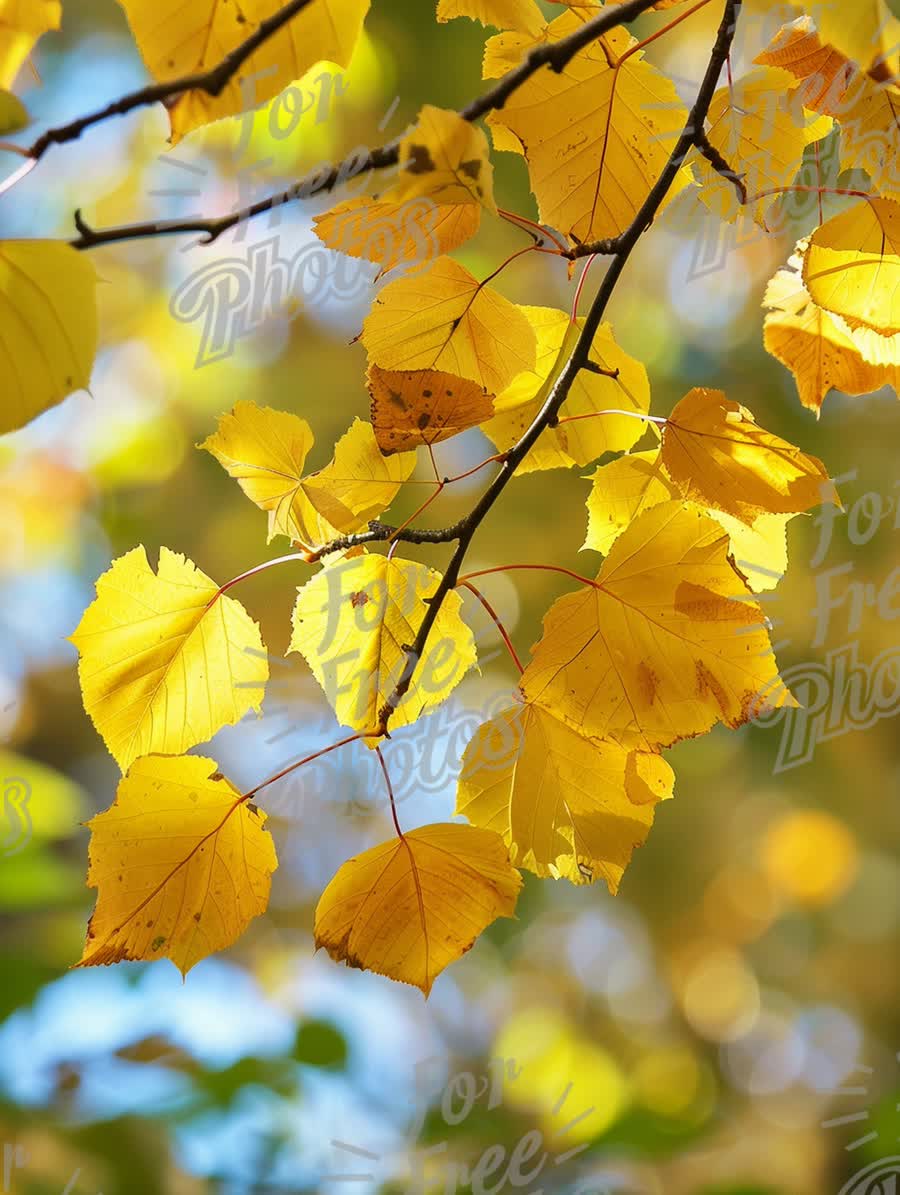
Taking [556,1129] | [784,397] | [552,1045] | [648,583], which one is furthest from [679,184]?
[552,1045]

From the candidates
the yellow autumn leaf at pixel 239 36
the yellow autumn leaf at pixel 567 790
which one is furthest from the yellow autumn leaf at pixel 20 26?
the yellow autumn leaf at pixel 567 790

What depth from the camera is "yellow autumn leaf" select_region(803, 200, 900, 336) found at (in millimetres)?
326

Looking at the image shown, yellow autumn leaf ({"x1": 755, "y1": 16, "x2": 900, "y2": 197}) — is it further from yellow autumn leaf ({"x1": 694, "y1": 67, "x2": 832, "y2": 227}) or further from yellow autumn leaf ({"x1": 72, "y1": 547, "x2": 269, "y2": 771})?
yellow autumn leaf ({"x1": 72, "y1": 547, "x2": 269, "y2": 771})

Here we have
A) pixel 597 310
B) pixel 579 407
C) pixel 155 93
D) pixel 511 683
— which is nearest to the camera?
pixel 155 93

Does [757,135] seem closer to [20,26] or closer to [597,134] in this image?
[597,134]

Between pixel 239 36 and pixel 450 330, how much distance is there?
0.38 feet

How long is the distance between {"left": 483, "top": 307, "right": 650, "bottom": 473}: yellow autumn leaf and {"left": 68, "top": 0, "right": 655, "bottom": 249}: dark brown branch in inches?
5.7

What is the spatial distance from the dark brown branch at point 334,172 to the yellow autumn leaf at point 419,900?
0.68 feet

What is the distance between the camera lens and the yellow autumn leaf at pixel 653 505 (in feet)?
1.25

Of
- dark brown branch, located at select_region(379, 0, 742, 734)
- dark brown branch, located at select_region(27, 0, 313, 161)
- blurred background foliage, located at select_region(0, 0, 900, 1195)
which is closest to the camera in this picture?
dark brown branch, located at select_region(27, 0, 313, 161)

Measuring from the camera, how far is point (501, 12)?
32 cm

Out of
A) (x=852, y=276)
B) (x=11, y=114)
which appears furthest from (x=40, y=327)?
(x=852, y=276)

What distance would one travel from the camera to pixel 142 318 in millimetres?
1859

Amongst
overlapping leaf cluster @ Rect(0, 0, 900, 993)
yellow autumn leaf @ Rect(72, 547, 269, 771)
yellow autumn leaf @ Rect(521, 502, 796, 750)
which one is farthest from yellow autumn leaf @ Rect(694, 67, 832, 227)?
yellow autumn leaf @ Rect(72, 547, 269, 771)
